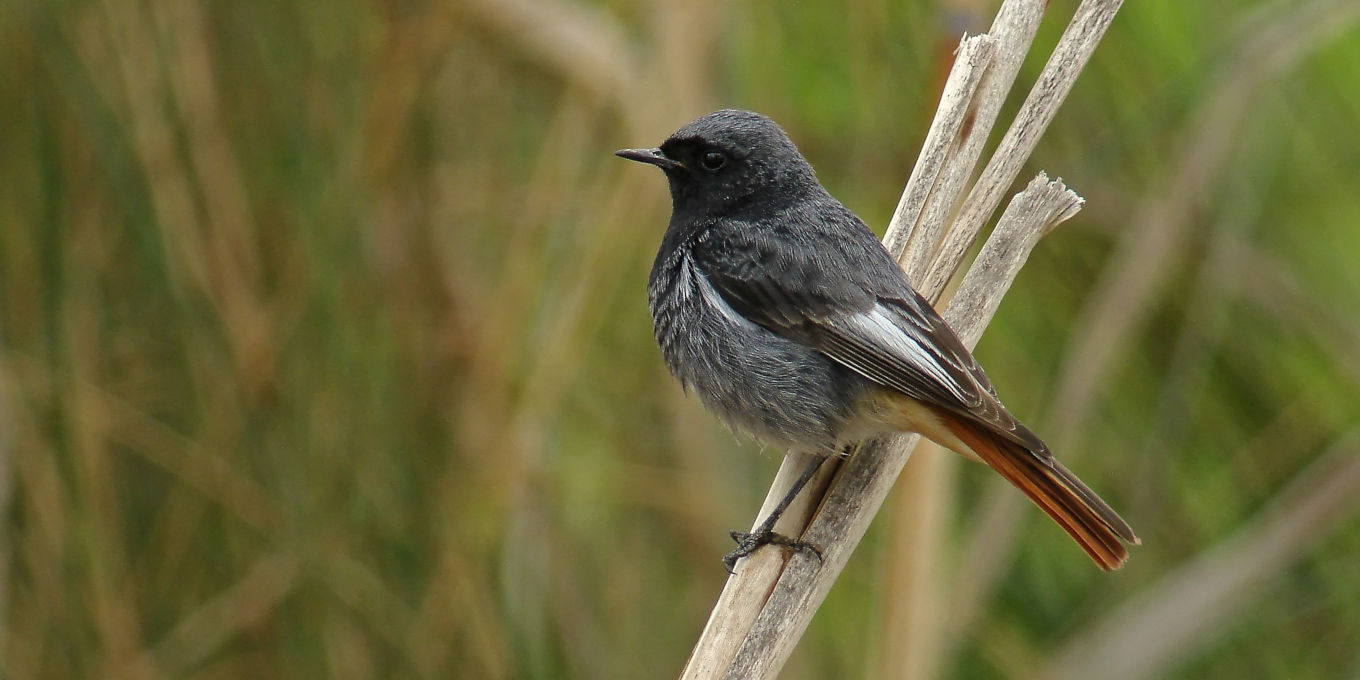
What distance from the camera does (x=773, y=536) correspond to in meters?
2.57

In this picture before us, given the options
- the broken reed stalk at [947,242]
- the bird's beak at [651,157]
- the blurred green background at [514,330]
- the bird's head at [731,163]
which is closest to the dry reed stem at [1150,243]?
the blurred green background at [514,330]

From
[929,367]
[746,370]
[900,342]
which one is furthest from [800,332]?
[929,367]

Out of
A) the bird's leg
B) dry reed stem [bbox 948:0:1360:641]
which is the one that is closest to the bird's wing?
the bird's leg

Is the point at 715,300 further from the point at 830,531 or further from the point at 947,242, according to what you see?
the point at 830,531

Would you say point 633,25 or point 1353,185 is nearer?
point 1353,185

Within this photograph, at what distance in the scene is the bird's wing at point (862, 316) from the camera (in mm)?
2631

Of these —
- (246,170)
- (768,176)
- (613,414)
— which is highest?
(768,176)

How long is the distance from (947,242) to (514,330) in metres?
1.28

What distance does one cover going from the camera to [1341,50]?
11.5ft

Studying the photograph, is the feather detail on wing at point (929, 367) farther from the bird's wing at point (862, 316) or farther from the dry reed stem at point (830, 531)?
the dry reed stem at point (830, 531)

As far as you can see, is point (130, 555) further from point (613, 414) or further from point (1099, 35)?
point (1099, 35)

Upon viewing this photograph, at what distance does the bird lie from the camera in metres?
2.58

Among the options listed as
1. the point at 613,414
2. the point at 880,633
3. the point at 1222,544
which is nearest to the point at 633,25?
the point at 613,414

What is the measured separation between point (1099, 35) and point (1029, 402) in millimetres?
1211
